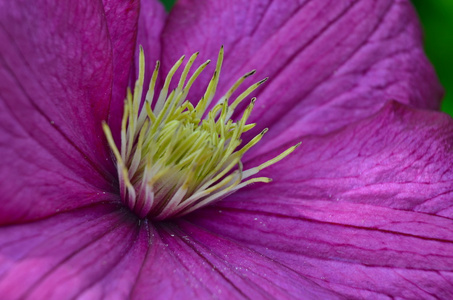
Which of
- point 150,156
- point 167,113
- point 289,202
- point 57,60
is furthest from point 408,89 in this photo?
point 57,60

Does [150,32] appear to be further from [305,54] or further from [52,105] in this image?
[52,105]

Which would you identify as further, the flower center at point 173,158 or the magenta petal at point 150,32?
Answer: the magenta petal at point 150,32

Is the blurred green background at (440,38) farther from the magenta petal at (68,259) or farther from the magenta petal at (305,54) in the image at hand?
the magenta petal at (68,259)

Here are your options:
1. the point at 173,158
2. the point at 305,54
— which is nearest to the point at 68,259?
the point at 173,158

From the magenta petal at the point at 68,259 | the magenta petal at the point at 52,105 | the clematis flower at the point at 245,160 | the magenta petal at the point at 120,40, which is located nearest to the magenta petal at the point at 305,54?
the clematis flower at the point at 245,160

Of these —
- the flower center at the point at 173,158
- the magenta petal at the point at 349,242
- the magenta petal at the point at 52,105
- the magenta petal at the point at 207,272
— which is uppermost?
the magenta petal at the point at 52,105

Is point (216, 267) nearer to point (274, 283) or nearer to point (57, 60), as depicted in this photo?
point (274, 283)

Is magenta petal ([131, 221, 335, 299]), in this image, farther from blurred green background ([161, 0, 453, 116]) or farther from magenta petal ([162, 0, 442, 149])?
blurred green background ([161, 0, 453, 116])
